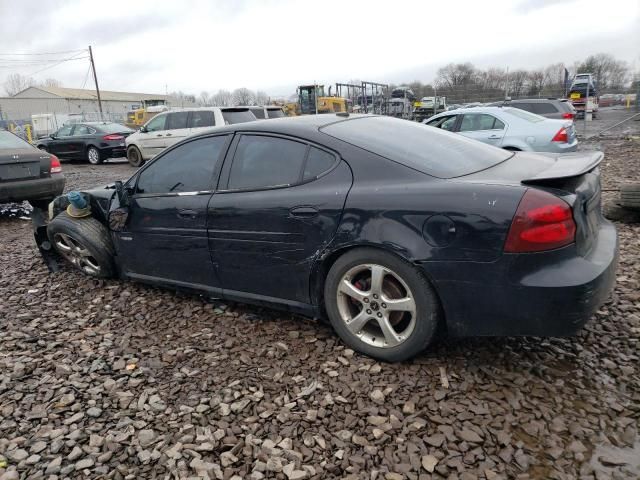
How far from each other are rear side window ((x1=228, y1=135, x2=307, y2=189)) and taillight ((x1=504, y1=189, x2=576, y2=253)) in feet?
4.50

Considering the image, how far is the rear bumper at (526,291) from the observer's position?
2.32 m

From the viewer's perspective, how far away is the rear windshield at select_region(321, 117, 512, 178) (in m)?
2.83

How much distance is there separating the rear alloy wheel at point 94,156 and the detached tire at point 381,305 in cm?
1512

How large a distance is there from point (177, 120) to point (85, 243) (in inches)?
394

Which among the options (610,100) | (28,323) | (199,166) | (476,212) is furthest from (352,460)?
(610,100)

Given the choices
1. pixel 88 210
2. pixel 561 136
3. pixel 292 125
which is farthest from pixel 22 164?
pixel 561 136

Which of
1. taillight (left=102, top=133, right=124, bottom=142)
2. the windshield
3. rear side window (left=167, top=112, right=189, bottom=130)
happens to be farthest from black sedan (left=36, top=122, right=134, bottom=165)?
A: the windshield

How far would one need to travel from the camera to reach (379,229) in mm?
2648

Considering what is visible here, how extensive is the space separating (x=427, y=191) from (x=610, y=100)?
1526 inches

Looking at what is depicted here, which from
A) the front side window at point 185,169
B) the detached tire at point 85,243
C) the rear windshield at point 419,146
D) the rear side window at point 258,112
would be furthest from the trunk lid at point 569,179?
the rear side window at point 258,112

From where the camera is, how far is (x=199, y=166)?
3.59 metres

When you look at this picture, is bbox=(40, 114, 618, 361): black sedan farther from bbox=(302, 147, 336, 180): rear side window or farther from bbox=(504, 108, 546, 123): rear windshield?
bbox=(504, 108, 546, 123): rear windshield

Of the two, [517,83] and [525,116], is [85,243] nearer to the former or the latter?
[525,116]

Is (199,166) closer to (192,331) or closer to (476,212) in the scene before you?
(192,331)
